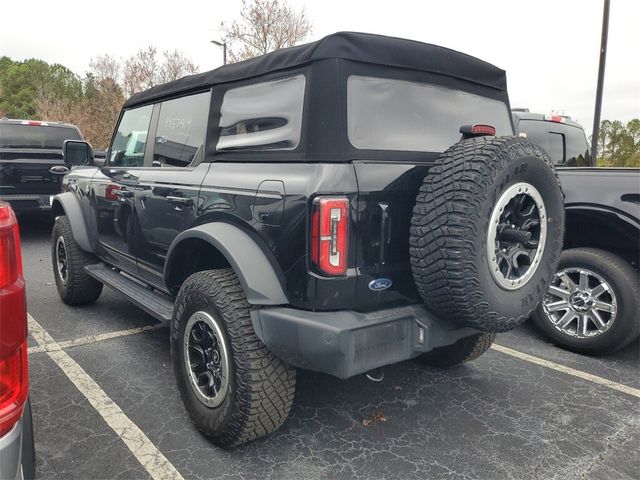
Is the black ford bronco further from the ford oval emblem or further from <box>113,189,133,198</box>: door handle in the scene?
<box>113,189,133,198</box>: door handle

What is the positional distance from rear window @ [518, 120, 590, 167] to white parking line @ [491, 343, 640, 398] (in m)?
2.44

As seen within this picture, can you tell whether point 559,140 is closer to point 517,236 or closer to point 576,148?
point 576,148

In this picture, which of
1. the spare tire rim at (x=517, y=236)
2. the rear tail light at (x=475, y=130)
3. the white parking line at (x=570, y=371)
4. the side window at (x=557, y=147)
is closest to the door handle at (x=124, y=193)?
the rear tail light at (x=475, y=130)

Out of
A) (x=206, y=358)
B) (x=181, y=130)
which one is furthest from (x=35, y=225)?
(x=206, y=358)

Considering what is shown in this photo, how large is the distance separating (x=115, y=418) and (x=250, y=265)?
1289 millimetres

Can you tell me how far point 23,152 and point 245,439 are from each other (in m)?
6.95

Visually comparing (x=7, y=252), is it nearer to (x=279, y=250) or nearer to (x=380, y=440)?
(x=279, y=250)

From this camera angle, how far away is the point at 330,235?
2080 mm

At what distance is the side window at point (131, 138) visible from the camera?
369cm

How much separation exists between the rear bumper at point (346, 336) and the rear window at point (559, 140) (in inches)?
146

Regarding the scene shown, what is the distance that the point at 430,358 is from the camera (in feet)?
11.4

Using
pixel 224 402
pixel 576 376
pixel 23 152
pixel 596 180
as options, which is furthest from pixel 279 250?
pixel 23 152

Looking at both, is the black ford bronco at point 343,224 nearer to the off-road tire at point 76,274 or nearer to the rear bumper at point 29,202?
the off-road tire at point 76,274

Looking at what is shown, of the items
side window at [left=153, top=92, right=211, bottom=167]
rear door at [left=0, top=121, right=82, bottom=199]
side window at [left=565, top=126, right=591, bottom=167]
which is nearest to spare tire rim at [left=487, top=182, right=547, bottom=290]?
side window at [left=153, top=92, right=211, bottom=167]
